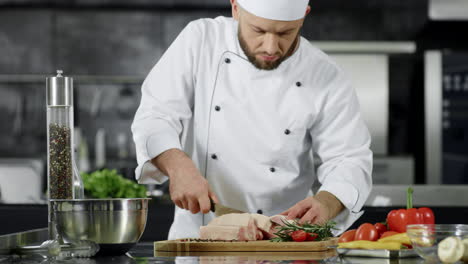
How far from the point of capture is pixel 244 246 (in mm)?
1837

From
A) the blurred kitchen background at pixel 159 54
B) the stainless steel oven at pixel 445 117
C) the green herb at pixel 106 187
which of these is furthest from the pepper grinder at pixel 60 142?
the stainless steel oven at pixel 445 117

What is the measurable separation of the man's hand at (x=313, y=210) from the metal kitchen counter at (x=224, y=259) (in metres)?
0.24

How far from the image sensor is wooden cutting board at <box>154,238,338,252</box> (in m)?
1.81

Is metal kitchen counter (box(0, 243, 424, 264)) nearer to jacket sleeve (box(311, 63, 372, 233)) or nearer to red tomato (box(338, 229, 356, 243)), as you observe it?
red tomato (box(338, 229, 356, 243))

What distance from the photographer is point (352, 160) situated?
237 cm

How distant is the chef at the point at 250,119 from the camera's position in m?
2.41

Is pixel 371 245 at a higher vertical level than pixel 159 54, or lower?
lower

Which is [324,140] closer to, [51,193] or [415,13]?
[51,193]

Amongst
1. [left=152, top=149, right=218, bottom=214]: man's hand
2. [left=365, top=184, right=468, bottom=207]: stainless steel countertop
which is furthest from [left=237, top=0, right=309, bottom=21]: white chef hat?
[left=365, top=184, right=468, bottom=207]: stainless steel countertop

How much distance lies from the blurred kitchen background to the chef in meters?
2.86

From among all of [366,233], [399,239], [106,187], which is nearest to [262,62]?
[366,233]

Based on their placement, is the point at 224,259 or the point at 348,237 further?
the point at 348,237

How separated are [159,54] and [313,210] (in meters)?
3.88

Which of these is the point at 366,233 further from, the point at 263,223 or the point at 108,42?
the point at 108,42
